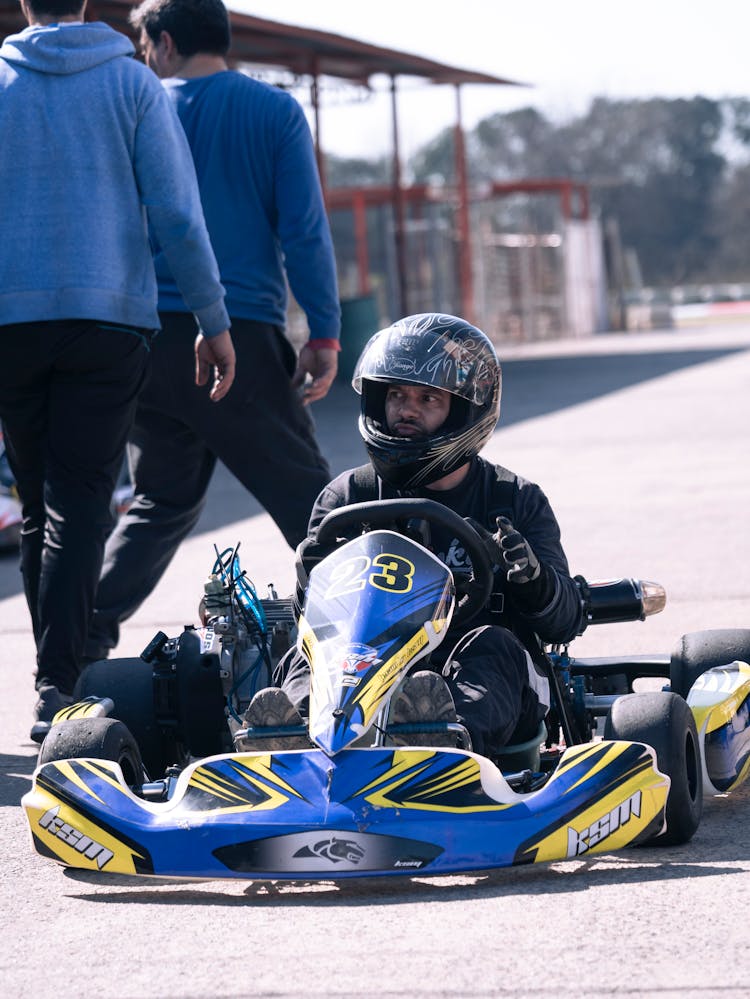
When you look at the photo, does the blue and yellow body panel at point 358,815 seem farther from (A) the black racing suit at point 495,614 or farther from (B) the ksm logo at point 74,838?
(A) the black racing suit at point 495,614

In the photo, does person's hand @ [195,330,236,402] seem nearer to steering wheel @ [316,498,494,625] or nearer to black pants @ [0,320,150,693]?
black pants @ [0,320,150,693]

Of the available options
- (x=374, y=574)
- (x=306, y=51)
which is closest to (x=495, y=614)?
(x=374, y=574)

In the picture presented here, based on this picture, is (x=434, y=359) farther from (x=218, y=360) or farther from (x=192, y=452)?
(x=192, y=452)

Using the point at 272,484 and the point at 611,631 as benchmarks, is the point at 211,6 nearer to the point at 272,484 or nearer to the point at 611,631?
the point at 272,484

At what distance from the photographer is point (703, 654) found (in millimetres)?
4453

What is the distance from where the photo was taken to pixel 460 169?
26.2m

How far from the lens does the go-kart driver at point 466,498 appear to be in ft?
13.1

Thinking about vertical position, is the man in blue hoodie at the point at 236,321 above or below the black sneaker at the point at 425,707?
above

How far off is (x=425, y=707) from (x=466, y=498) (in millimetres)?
812

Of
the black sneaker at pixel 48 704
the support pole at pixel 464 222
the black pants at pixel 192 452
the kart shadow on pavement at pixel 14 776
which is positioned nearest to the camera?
the kart shadow on pavement at pixel 14 776

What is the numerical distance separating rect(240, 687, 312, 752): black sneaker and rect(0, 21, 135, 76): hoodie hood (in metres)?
1.99

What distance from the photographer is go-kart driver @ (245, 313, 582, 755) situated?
398cm

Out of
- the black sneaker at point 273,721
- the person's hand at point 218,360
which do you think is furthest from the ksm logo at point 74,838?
the person's hand at point 218,360

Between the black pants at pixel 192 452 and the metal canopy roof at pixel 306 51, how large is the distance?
8.62 metres
